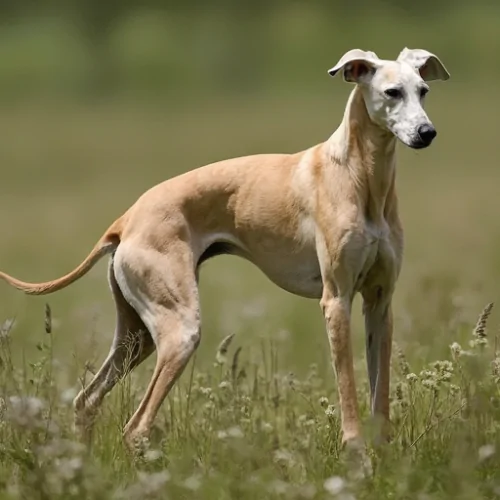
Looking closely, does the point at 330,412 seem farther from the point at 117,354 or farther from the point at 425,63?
the point at 425,63

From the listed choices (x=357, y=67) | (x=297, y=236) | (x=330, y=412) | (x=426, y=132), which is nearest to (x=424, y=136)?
(x=426, y=132)

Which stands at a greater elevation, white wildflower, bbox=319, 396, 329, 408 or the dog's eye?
the dog's eye

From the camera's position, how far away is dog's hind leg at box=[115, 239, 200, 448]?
6445mm

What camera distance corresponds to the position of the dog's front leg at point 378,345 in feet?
20.9

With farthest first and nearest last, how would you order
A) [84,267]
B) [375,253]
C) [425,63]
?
[84,267] < [425,63] < [375,253]

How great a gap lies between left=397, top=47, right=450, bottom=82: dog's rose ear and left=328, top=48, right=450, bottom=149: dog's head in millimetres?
35

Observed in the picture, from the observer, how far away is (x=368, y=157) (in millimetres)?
6316

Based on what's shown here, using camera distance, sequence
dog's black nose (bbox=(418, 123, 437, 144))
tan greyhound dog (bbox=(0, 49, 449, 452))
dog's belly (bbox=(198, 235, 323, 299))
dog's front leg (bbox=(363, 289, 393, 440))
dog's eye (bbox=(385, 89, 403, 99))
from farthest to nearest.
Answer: dog's belly (bbox=(198, 235, 323, 299)), dog's front leg (bbox=(363, 289, 393, 440)), tan greyhound dog (bbox=(0, 49, 449, 452)), dog's eye (bbox=(385, 89, 403, 99)), dog's black nose (bbox=(418, 123, 437, 144))

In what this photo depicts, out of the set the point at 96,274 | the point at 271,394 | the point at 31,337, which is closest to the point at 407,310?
the point at 271,394

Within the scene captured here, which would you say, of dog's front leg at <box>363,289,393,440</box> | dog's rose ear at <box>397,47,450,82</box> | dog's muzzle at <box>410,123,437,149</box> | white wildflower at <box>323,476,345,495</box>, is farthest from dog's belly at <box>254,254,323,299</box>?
white wildflower at <box>323,476,345,495</box>

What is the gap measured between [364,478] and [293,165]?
7.12 feet

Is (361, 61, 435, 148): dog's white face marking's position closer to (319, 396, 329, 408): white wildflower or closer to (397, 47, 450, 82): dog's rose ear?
(397, 47, 450, 82): dog's rose ear

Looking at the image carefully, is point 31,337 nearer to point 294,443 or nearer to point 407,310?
point 407,310

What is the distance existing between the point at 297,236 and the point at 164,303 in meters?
0.77
